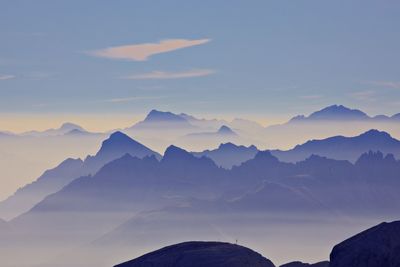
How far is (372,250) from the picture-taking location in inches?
6521

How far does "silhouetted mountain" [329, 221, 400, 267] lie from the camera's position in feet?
541

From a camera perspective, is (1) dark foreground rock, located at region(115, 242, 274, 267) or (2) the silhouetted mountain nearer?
(2) the silhouetted mountain

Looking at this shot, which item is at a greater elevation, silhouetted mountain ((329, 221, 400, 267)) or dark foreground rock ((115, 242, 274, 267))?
dark foreground rock ((115, 242, 274, 267))

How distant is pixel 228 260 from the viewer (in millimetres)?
182375

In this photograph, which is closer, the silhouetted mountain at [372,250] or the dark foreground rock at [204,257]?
the silhouetted mountain at [372,250]

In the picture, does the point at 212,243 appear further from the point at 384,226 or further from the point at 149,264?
the point at 384,226

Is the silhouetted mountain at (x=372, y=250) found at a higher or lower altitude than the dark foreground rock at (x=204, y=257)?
lower

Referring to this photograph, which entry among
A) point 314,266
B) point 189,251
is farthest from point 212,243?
point 314,266

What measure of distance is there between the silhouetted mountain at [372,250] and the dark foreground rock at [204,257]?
Result: 1957cm

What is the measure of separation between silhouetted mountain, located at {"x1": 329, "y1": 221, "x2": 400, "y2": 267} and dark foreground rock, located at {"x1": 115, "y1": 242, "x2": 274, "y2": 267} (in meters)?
19.6

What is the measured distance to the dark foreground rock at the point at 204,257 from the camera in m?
183

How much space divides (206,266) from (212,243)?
12632 millimetres

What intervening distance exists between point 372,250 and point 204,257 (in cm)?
3354

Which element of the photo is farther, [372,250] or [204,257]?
[204,257]
